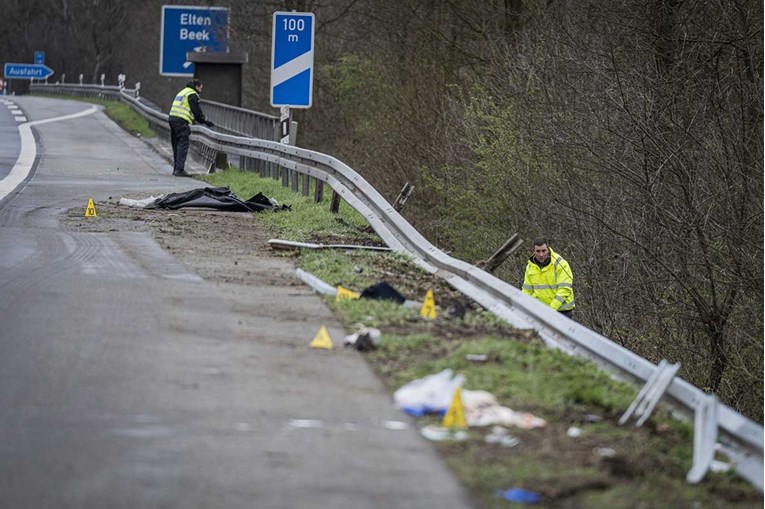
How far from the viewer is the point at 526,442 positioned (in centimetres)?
591

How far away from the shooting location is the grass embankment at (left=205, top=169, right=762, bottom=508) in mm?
5266

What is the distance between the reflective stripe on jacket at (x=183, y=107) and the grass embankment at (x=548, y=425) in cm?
1398

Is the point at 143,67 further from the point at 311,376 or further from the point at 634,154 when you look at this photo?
the point at 311,376

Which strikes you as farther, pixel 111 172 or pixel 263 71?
pixel 263 71

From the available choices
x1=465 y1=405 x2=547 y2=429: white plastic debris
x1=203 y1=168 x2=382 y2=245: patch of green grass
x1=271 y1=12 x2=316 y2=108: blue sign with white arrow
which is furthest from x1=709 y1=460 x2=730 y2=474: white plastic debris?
x1=271 y1=12 x2=316 y2=108: blue sign with white arrow

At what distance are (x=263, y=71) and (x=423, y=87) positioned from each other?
15037 mm

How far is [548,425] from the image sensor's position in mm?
6250

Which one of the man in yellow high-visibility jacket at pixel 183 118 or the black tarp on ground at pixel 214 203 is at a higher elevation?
the man in yellow high-visibility jacket at pixel 183 118

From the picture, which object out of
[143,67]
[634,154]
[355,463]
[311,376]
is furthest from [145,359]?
[143,67]

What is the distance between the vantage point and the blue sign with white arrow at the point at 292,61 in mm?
18547

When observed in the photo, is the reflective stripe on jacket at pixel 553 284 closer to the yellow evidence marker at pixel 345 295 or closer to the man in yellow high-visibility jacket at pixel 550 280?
the man in yellow high-visibility jacket at pixel 550 280

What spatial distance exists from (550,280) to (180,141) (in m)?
11.1

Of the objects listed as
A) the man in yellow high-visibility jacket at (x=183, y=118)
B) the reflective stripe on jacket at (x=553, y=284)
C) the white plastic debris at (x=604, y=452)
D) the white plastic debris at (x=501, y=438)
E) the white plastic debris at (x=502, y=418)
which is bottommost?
the reflective stripe on jacket at (x=553, y=284)

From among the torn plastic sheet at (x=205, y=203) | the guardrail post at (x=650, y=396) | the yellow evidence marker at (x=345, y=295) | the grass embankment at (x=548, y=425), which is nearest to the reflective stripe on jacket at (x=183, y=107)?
the torn plastic sheet at (x=205, y=203)
